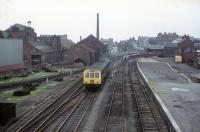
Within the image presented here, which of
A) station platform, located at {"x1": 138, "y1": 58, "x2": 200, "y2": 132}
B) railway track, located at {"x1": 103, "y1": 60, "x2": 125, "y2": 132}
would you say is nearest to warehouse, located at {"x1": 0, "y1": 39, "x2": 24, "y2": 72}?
railway track, located at {"x1": 103, "y1": 60, "x2": 125, "y2": 132}

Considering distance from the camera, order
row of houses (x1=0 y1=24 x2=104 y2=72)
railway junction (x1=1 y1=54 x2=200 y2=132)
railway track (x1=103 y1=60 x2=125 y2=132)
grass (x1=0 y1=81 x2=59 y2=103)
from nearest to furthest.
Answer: railway junction (x1=1 y1=54 x2=200 y2=132) < railway track (x1=103 y1=60 x2=125 y2=132) < grass (x1=0 y1=81 x2=59 y2=103) < row of houses (x1=0 y1=24 x2=104 y2=72)

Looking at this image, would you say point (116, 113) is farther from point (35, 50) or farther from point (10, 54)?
point (35, 50)

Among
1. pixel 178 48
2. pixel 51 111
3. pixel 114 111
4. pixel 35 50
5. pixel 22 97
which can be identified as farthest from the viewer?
pixel 178 48

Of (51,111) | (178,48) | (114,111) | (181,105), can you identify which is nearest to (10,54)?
(51,111)

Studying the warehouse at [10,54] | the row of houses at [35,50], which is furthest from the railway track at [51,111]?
the row of houses at [35,50]

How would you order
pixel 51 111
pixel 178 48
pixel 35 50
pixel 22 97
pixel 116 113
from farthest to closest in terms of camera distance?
pixel 178 48
pixel 35 50
pixel 22 97
pixel 51 111
pixel 116 113

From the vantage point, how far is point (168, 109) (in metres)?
23.8

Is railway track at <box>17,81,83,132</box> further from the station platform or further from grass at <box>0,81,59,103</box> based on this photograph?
the station platform

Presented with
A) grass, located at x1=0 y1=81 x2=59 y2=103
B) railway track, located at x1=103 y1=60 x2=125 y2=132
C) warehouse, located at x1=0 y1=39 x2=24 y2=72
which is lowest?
railway track, located at x1=103 y1=60 x2=125 y2=132

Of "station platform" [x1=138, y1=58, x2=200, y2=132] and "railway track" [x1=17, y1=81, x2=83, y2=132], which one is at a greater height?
"station platform" [x1=138, y1=58, x2=200, y2=132]

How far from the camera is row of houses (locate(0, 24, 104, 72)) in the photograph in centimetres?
5178

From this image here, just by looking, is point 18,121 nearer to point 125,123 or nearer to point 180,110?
point 125,123

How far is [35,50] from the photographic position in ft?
228

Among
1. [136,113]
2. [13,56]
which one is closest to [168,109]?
[136,113]
